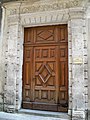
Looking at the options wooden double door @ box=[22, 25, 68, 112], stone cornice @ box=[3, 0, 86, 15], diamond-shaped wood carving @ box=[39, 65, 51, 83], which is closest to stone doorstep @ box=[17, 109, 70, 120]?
wooden double door @ box=[22, 25, 68, 112]

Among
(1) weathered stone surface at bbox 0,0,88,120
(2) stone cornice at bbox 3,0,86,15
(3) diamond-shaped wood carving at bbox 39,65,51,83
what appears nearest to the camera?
(1) weathered stone surface at bbox 0,0,88,120

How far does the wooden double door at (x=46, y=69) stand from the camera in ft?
18.3

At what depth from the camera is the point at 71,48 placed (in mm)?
5344

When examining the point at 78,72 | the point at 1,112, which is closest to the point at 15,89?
the point at 1,112

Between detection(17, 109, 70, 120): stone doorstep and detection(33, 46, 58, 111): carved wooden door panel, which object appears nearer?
detection(17, 109, 70, 120): stone doorstep

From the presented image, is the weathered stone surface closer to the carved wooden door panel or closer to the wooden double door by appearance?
the wooden double door

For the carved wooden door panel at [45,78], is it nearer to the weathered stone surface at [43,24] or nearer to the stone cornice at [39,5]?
the weathered stone surface at [43,24]

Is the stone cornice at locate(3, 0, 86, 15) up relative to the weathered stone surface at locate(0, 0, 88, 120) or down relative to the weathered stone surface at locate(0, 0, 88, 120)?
up

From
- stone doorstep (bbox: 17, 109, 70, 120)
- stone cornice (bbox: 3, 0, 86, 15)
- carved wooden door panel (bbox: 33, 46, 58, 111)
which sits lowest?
stone doorstep (bbox: 17, 109, 70, 120)

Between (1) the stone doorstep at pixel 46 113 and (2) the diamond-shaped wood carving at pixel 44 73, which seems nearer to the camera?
(1) the stone doorstep at pixel 46 113

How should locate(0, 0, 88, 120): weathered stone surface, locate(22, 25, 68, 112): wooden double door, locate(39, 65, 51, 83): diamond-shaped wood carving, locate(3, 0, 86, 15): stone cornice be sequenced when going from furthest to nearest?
locate(39, 65, 51, 83): diamond-shaped wood carving < locate(22, 25, 68, 112): wooden double door < locate(3, 0, 86, 15): stone cornice < locate(0, 0, 88, 120): weathered stone surface

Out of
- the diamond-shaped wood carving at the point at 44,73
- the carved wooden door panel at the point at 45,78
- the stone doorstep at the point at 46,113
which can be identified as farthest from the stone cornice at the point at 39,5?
the stone doorstep at the point at 46,113

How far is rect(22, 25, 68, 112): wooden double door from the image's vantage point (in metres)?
5.59

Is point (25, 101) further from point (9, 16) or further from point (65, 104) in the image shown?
point (9, 16)
